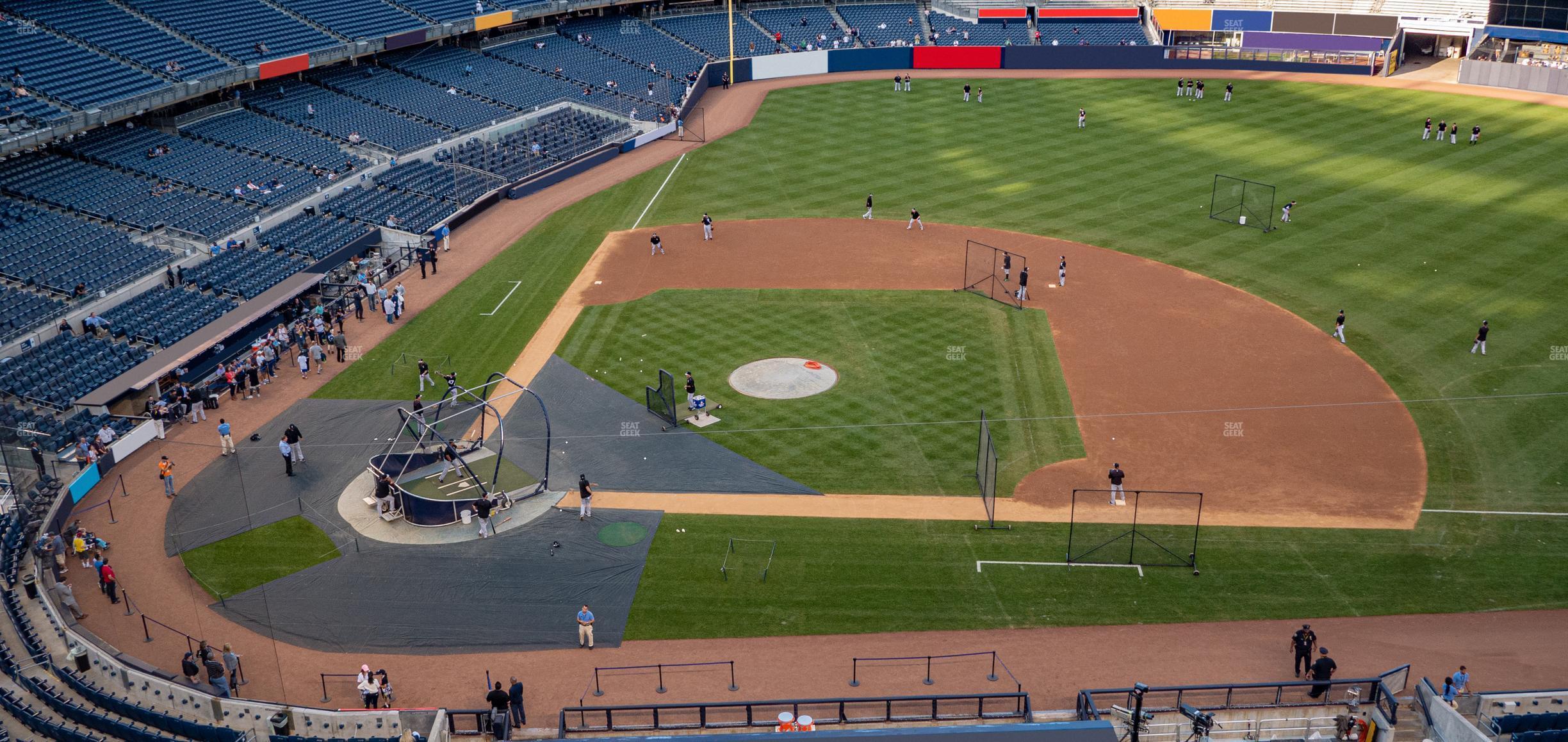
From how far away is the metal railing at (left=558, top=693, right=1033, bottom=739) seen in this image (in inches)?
954

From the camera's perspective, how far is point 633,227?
5750cm

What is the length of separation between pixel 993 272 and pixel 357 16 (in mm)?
43260

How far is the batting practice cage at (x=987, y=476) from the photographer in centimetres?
3212

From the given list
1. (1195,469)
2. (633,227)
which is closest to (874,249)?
(633,227)

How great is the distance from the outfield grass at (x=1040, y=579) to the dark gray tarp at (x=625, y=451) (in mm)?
2374

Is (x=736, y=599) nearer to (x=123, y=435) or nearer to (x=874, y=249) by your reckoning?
(x=123, y=435)

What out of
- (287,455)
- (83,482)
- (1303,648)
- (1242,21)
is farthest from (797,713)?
(1242,21)

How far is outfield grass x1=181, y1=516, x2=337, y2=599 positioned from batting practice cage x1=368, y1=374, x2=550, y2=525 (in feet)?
7.00

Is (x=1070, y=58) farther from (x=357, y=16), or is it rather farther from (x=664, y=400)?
(x=664, y=400)

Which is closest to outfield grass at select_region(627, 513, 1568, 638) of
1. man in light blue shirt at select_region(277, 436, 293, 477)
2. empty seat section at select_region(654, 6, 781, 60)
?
man in light blue shirt at select_region(277, 436, 293, 477)

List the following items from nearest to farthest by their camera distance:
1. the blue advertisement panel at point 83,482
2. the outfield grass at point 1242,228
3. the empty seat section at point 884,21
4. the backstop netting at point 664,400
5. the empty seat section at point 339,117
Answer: the blue advertisement panel at point 83,482, the backstop netting at point 664,400, the outfield grass at point 1242,228, the empty seat section at point 339,117, the empty seat section at point 884,21

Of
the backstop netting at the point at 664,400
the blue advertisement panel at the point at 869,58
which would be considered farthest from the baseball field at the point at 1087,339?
the blue advertisement panel at the point at 869,58

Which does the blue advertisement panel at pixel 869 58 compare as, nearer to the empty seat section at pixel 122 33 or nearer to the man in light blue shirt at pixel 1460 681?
the empty seat section at pixel 122 33

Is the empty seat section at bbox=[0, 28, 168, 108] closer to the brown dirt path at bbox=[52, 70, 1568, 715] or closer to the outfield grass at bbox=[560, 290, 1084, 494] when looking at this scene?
the outfield grass at bbox=[560, 290, 1084, 494]
